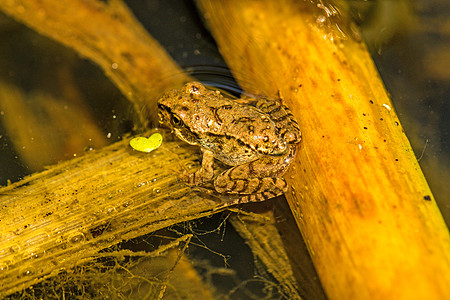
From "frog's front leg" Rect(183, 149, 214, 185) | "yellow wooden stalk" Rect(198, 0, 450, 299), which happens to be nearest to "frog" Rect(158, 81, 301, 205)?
"frog's front leg" Rect(183, 149, 214, 185)

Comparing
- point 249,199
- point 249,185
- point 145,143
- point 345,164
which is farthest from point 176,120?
point 345,164

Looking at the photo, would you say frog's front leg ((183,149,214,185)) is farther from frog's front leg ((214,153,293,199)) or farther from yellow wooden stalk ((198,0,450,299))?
yellow wooden stalk ((198,0,450,299))

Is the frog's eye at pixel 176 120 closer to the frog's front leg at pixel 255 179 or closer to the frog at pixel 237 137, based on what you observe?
the frog at pixel 237 137

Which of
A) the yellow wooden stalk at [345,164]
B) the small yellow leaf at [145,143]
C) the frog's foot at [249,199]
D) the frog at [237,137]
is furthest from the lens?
the small yellow leaf at [145,143]

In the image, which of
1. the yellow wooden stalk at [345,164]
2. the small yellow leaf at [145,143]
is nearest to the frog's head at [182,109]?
the small yellow leaf at [145,143]

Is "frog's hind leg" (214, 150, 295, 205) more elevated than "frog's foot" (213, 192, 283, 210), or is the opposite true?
"frog's hind leg" (214, 150, 295, 205)

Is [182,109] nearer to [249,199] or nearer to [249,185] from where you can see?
[249,185]
